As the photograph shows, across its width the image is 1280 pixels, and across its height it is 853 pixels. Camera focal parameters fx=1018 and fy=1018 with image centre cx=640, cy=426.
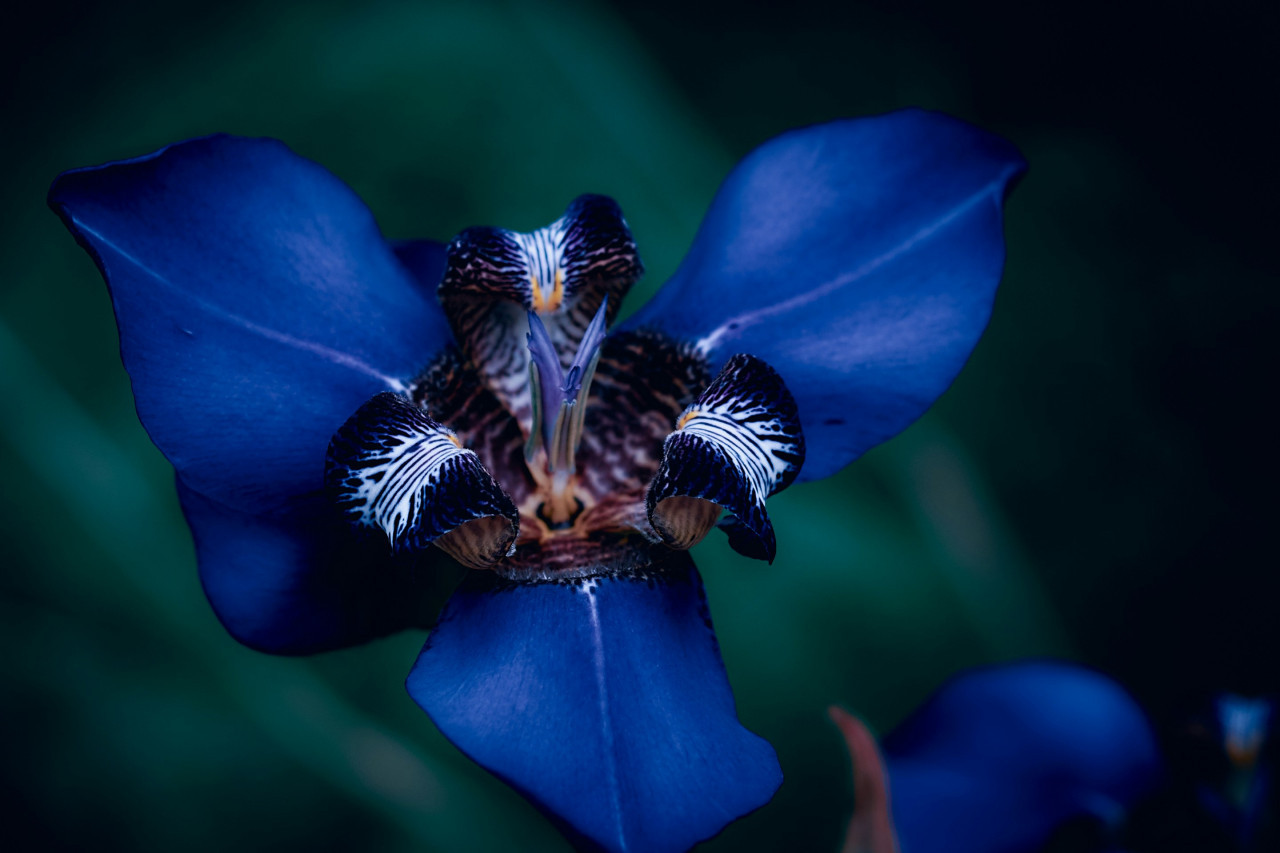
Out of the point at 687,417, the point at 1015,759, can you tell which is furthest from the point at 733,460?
the point at 1015,759

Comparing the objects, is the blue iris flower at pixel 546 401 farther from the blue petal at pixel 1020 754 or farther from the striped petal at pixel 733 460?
the blue petal at pixel 1020 754

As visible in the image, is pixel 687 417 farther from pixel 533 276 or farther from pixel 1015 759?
pixel 1015 759

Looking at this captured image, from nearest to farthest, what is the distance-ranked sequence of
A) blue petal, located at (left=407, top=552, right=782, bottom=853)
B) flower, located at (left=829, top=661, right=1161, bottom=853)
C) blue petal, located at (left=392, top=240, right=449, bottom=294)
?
blue petal, located at (left=407, top=552, right=782, bottom=853) < blue petal, located at (left=392, top=240, right=449, bottom=294) < flower, located at (left=829, top=661, right=1161, bottom=853)

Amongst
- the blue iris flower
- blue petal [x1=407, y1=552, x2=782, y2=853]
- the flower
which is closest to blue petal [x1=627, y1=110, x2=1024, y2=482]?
the blue iris flower

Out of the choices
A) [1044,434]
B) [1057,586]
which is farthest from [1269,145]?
[1057,586]

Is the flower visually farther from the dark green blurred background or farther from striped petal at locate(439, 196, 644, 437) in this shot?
striped petal at locate(439, 196, 644, 437)

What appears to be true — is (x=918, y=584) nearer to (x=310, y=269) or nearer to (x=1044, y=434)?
(x=1044, y=434)

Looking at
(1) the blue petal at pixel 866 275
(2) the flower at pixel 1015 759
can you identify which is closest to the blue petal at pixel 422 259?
(1) the blue petal at pixel 866 275
